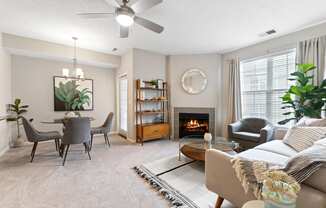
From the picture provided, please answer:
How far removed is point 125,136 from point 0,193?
10.4ft

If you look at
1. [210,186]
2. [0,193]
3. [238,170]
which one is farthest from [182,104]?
[0,193]

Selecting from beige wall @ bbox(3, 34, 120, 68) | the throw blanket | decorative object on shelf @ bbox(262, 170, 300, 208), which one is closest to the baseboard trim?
beige wall @ bbox(3, 34, 120, 68)

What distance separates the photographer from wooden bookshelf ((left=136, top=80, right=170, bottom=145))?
4375 mm

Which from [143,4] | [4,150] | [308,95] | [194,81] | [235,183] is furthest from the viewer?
[194,81]

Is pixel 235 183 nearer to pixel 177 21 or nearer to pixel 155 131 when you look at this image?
pixel 177 21

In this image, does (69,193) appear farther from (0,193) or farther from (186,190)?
(186,190)

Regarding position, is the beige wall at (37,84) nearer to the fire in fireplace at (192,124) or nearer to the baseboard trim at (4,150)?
the baseboard trim at (4,150)

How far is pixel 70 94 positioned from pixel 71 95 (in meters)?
0.04

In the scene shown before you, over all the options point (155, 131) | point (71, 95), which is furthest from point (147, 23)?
point (71, 95)

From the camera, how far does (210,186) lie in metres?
1.67

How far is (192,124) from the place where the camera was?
16.6ft

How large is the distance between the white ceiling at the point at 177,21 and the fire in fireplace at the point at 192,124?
6.85 feet

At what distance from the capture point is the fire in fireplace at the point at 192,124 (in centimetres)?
498

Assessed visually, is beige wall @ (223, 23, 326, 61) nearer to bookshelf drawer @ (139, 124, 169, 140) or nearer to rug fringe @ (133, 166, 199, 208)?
bookshelf drawer @ (139, 124, 169, 140)
